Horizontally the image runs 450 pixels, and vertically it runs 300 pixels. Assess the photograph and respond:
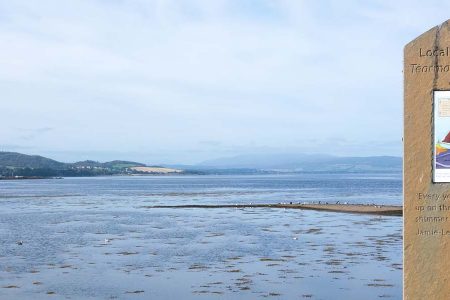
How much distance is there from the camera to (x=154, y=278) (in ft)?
74.6

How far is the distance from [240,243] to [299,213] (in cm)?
2686

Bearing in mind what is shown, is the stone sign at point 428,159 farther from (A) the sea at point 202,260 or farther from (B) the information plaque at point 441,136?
(A) the sea at point 202,260

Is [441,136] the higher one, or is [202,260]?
[441,136]

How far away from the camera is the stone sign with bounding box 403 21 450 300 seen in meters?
9.07

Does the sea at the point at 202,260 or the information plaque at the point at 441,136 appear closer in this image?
the information plaque at the point at 441,136

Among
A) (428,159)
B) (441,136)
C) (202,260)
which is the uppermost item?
(441,136)

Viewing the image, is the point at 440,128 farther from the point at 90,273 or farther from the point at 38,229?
the point at 38,229

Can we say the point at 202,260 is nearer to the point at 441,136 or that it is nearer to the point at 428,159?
the point at 428,159

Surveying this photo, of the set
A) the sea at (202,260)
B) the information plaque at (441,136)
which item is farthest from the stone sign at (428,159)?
the sea at (202,260)

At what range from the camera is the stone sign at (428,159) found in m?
9.07

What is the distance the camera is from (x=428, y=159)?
9211 millimetres

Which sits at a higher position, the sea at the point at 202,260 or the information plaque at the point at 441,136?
the information plaque at the point at 441,136

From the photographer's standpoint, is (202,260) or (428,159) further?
(202,260)

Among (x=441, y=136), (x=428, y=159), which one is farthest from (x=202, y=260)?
(x=441, y=136)
